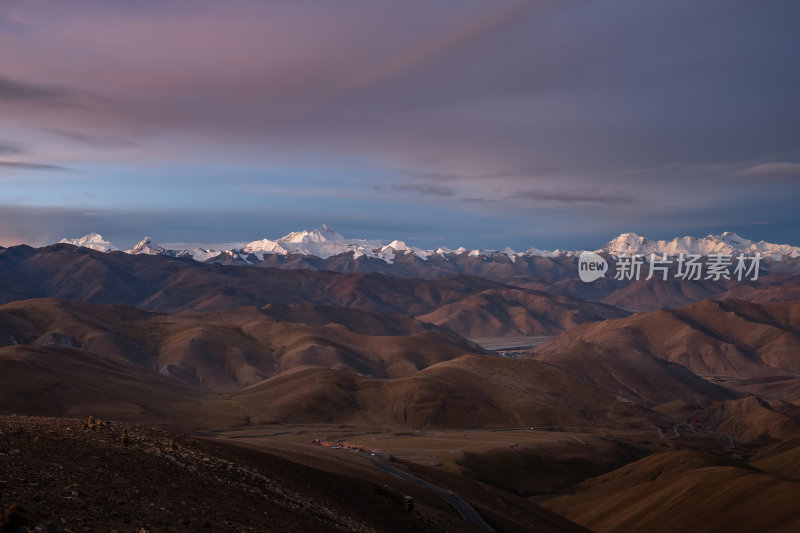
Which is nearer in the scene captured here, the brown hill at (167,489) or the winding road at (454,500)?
the brown hill at (167,489)

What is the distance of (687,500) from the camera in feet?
279

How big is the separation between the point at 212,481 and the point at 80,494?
31.7 feet

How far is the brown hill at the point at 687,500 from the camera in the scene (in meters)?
74.5

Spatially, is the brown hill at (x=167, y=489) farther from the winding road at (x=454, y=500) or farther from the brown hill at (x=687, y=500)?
the brown hill at (x=687, y=500)

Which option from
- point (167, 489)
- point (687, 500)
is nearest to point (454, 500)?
point (167, 489)

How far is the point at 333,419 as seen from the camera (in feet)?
609

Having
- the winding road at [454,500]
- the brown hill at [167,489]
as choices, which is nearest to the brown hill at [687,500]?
the winding road at [454,500]

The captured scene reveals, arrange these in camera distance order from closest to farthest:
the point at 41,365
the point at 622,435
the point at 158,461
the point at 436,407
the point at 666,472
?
the point at 158,461 < the point at 666,472 < the point at 41,365 < the point at 622,435 < the point at 436,407

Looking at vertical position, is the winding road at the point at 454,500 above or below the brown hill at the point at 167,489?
below

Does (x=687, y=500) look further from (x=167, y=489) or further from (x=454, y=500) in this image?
(x=167, y=489)

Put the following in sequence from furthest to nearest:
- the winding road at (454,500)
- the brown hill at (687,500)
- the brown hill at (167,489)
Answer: the brown hill at (687,500)
the winding road at (454,500)
the brown hill at (167,489)

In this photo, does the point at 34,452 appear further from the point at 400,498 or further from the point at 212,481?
the point at 400,498

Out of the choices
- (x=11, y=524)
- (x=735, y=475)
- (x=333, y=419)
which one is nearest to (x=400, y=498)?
(x=11, y=524)

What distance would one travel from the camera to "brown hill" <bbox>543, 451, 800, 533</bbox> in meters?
74.5
